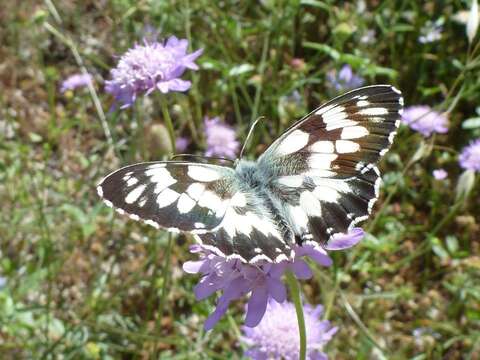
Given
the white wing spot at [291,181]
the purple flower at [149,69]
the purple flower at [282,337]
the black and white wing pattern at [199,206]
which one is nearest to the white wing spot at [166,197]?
the black and white wing pattern at [199,206]

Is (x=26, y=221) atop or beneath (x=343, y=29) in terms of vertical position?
beneath

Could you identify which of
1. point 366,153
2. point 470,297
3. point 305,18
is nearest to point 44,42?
point 305,18

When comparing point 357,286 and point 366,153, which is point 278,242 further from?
point 357,286

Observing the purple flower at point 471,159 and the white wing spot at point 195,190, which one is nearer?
the white wing spot at point 195,190

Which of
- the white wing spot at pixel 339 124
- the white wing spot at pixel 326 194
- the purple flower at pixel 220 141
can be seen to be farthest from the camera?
the purple flower at pixel 220 141

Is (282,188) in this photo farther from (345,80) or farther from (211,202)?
(345,80)

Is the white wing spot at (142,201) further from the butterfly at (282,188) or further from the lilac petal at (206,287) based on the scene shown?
the lilac petal at (206,287)

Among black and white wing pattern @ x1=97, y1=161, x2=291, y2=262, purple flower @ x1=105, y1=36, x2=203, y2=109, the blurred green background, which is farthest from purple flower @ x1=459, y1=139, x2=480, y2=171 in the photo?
black and white wing pattern @ x1=97, y1=161, x2=291, y2=262
